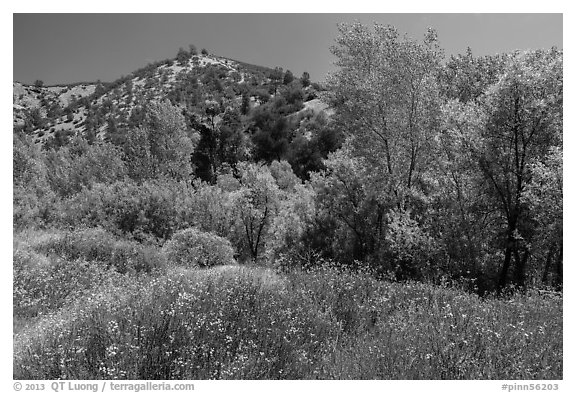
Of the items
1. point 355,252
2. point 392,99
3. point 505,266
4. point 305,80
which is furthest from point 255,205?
point 305,80

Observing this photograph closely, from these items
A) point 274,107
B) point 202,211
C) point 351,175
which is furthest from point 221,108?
point 351,175

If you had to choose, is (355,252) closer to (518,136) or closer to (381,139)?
(381,139)

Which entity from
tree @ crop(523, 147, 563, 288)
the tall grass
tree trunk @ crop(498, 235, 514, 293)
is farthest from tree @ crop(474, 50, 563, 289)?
the tall grass

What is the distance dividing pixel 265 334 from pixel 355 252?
31.2 feet

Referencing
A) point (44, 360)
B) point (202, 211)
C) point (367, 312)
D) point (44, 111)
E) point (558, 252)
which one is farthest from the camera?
point (44, 111)

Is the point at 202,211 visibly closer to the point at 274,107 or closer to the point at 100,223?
the point at 100,223

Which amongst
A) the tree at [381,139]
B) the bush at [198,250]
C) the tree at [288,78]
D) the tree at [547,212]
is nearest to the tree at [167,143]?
the bush at [198,250]

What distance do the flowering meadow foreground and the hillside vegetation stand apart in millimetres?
32

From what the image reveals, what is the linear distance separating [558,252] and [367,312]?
6817 mm

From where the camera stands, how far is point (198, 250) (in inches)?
543

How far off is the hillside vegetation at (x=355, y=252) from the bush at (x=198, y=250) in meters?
0.08

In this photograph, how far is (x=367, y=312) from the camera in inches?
279

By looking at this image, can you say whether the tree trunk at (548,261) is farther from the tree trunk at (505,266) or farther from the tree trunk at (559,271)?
the tree trunk at (505,266)

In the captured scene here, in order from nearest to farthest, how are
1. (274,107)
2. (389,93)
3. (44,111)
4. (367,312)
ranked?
(367,312)
(389,93)
(274,107)
(44,111)
